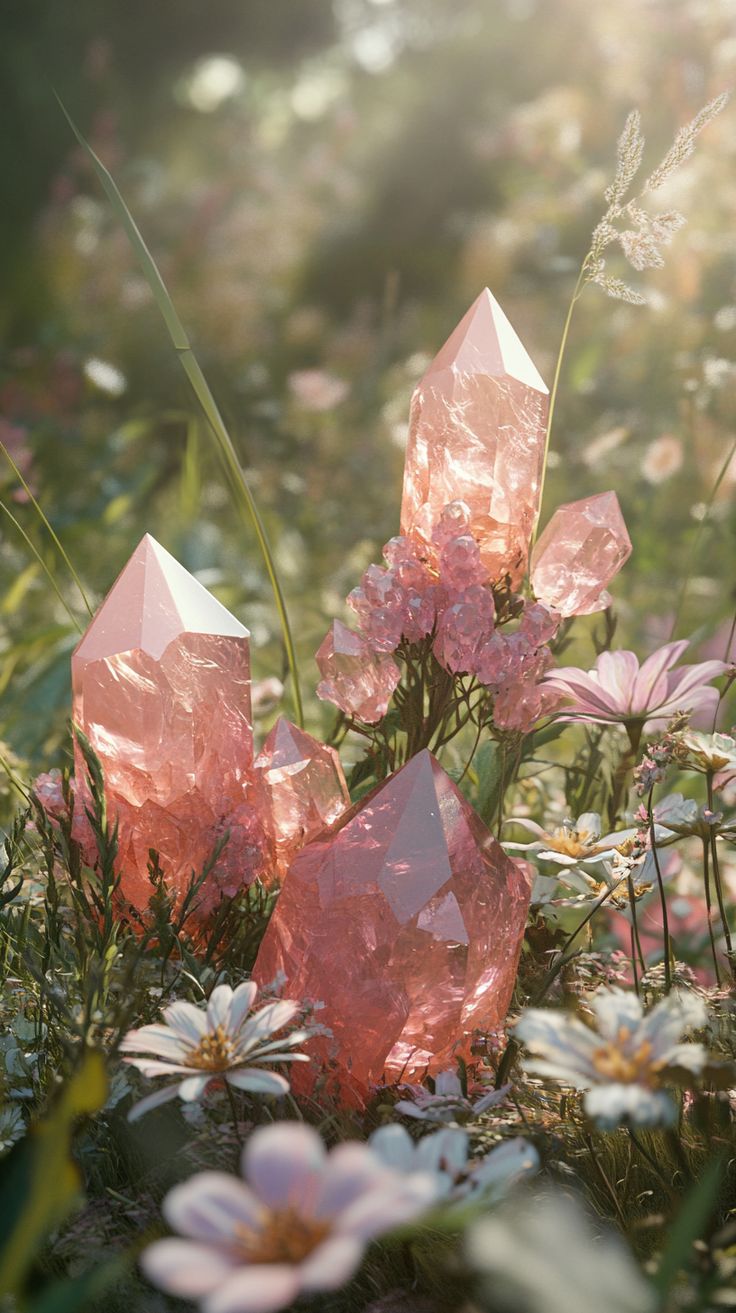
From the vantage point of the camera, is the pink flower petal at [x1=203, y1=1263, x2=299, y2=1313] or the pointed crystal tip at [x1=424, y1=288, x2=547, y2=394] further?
the pointed crystal tip at [x1=424, y1=288, x2=547, y2=394]

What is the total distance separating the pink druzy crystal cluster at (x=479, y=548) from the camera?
2.46 feet

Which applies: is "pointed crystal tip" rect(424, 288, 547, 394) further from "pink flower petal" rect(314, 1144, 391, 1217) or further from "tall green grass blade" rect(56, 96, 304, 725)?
"pink flower petal" rect(314, 1144, 391, 1217)

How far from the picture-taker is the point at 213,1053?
1.82ft

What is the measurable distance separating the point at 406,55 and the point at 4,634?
393 cm

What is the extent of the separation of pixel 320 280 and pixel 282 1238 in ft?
12.1

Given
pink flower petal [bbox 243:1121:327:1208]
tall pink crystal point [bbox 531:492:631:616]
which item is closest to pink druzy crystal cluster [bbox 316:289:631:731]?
tall pink crystal point [bbox 531:492:631:616]

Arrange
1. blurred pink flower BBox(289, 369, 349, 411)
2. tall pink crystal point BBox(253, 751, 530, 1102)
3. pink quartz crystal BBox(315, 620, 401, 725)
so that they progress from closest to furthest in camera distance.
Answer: tall pink crystal point BBox(253, 751, 530, 1102), pink quartz crystal BBox(315, 620, 401, 725), blurred pink flower BBox(289, 369, 349, 411)

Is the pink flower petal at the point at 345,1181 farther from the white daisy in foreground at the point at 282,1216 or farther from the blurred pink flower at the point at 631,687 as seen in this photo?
the blurred pink flower at the point at 631,687

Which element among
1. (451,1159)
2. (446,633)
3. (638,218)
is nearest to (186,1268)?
(451,1159)

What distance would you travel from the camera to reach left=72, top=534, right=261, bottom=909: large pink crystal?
2.53ft

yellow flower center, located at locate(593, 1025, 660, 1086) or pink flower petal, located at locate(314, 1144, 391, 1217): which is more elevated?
yellow flower center, located at locate(593, 1025, 660, 1086)

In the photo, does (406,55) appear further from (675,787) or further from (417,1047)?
(417,1047)

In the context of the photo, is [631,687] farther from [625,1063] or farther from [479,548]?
[625,1063]

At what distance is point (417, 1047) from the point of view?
71 centimetres
